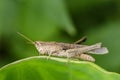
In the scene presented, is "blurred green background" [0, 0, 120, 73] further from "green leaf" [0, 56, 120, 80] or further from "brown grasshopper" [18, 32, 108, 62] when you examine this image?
"green leaf" [0, 56, 120, 80]

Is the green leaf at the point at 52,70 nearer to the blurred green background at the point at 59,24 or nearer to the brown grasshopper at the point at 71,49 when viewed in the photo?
the brown grasshopper at the point at 71,49

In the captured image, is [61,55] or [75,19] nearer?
[61,55]

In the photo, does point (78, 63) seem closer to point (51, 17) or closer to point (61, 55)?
point (61, 55)

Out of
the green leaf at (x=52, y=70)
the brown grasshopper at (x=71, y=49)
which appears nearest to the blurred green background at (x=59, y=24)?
the brown grasshopper at (x=71, y=49)

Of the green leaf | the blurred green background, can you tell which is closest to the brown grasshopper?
the green leaf

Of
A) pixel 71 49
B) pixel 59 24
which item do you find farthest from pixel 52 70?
pixel 59 24

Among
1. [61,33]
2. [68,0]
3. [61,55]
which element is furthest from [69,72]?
[68,0]

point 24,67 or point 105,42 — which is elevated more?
point 105,42
